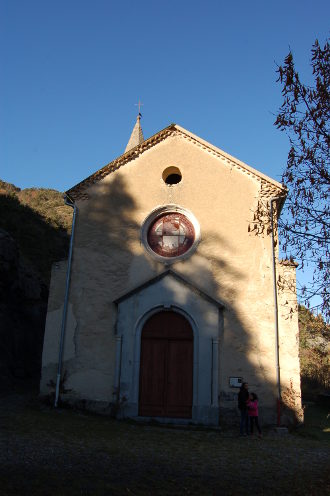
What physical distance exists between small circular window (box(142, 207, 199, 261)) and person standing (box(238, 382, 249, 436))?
4457mm

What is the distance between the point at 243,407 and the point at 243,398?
225 mm

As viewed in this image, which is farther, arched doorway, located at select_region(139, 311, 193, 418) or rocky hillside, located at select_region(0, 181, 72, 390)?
rocky hillside, located at select_region(0, 181, 72, 390)

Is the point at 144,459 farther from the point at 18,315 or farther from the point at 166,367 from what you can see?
the point at 18,315

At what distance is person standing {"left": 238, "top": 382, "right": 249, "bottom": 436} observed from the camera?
441 inches

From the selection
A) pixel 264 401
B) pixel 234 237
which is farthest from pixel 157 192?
pixel 264 401

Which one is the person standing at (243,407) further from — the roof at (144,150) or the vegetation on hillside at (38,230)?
the vegetation on hillside at (38,230)

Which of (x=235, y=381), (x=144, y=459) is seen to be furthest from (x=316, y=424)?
(x=144, y=459)

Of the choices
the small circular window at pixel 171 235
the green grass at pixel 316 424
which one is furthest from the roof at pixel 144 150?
the green grass at pixel 316 424

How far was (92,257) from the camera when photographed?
46.0 feet

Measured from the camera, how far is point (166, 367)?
12930 millimetres

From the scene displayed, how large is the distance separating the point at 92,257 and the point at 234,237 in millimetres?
4514

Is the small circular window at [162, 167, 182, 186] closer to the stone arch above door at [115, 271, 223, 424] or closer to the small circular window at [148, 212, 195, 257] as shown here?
the small circular window at [148, 212, 195, 257]

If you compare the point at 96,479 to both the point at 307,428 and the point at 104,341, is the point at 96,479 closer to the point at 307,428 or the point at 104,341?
the point at 104,341

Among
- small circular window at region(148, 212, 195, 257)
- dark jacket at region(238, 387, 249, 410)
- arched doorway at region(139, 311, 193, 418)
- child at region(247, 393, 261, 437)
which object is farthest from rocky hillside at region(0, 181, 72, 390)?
child at region(247, 393, 261, 437)
